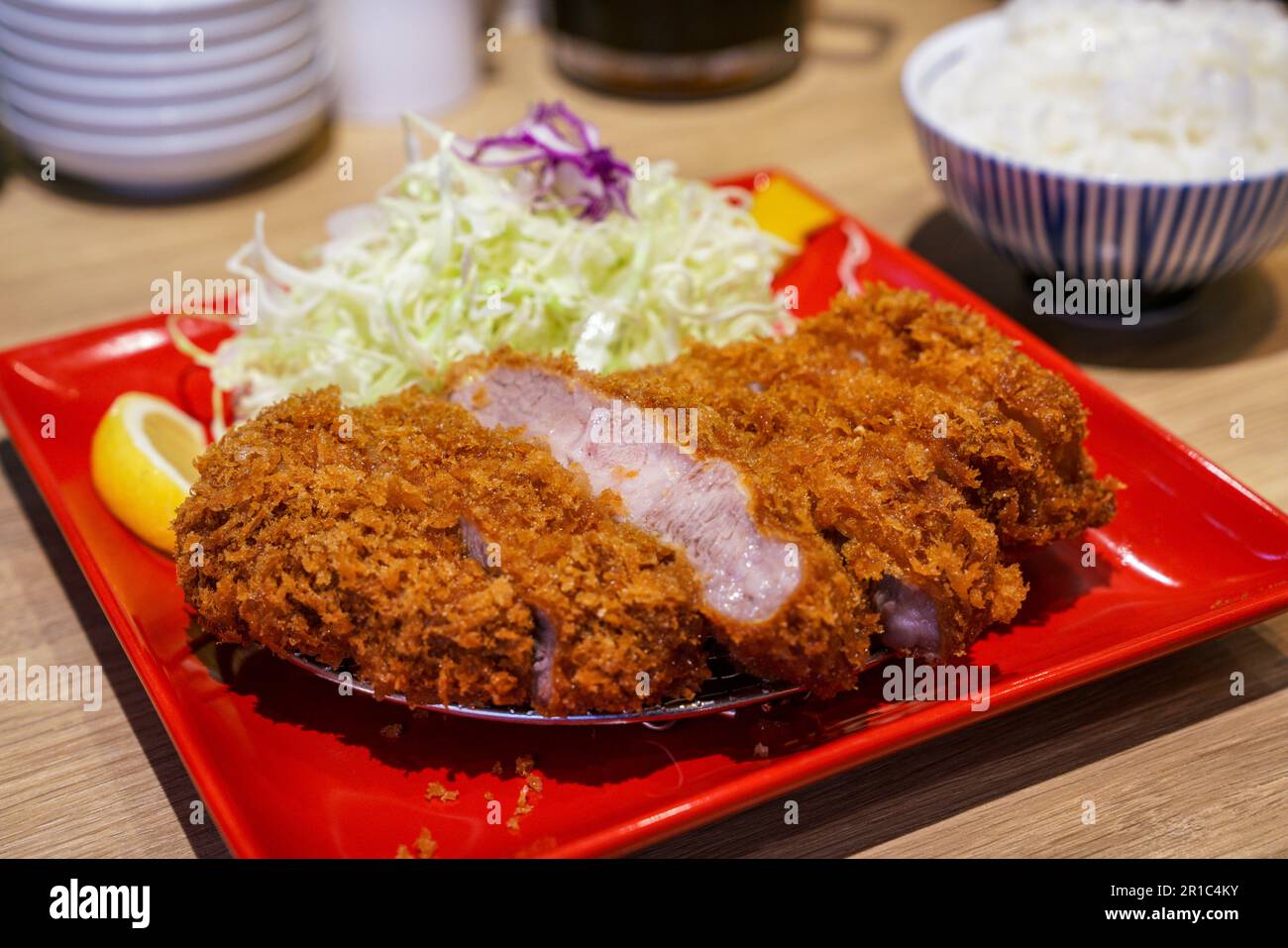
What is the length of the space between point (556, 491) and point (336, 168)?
10.9ft

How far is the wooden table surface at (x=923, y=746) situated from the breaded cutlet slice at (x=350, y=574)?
423 millimetres

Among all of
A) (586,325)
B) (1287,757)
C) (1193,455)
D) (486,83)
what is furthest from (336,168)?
(1287,757)

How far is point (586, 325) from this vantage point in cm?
325

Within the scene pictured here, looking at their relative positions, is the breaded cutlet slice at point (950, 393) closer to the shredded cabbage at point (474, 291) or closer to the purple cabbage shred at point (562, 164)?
the shredded cabbage at point (474, 291)

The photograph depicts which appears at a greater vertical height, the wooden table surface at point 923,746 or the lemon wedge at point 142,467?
the lemon wedge at point 142,467

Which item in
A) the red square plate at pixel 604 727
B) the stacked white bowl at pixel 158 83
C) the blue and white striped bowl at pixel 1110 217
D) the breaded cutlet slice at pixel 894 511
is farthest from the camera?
the stacked white bowl at pixel 158 83

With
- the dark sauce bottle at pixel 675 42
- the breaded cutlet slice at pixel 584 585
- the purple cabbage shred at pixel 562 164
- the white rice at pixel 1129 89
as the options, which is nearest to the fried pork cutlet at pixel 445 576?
the breaded cutlet slice at pixel 584 585

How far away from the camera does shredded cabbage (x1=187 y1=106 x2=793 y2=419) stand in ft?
10.6

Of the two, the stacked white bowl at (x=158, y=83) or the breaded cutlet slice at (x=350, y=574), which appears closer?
the breaded cutlet slice at (x=350, y=574)

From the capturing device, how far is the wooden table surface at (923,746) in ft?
7.19

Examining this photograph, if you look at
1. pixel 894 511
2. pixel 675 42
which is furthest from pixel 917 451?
pixel 675 42

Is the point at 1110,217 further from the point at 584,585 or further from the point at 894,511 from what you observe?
the point at 584,585

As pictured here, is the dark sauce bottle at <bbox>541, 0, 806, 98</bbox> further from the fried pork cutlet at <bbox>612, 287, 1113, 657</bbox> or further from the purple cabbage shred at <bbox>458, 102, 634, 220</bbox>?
the fried pork cutlet at <bbox>612, 287, 1113, 657</bbox>

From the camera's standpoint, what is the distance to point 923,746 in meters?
2.34
